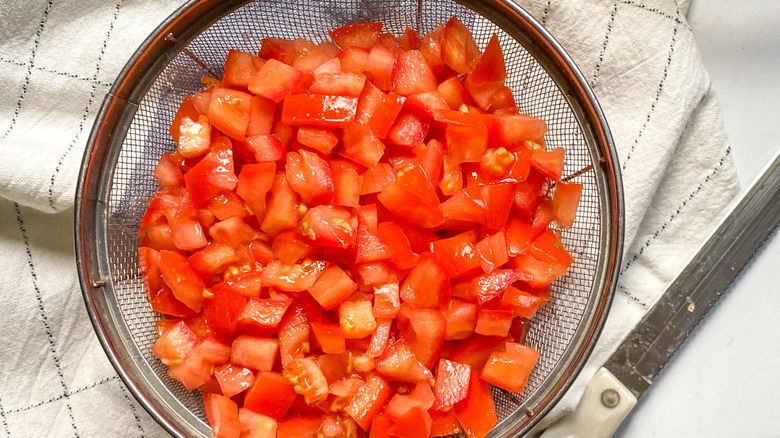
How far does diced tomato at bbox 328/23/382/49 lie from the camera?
3.79ft

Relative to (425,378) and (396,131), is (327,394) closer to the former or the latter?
(425,378)

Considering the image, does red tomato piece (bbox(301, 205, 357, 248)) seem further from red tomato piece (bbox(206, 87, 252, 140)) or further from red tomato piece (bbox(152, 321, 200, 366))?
red tomato piece (bbox(152, 321, 200, 366))

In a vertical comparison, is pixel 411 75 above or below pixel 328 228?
above

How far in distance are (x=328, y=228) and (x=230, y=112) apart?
301 millimetres

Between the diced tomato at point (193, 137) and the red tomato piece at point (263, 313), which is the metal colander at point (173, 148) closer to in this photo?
the diced tomato at point (193, 137)

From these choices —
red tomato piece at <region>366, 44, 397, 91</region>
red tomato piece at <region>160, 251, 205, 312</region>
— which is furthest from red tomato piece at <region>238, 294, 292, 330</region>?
red tomato piece at <region>366, 44, 397, 91</region>

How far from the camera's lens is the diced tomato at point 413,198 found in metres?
1.03

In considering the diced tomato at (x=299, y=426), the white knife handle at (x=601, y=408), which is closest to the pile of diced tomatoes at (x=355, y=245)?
the diced tomato at (x=299, y=426)

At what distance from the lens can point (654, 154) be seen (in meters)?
1.27

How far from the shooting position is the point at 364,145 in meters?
1.06

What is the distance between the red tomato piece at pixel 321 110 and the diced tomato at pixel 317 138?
2 centimetres

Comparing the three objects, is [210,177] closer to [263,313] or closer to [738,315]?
[263,313]

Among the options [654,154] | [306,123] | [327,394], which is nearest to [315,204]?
[306,123]

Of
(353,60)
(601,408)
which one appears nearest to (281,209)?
(353,60)
